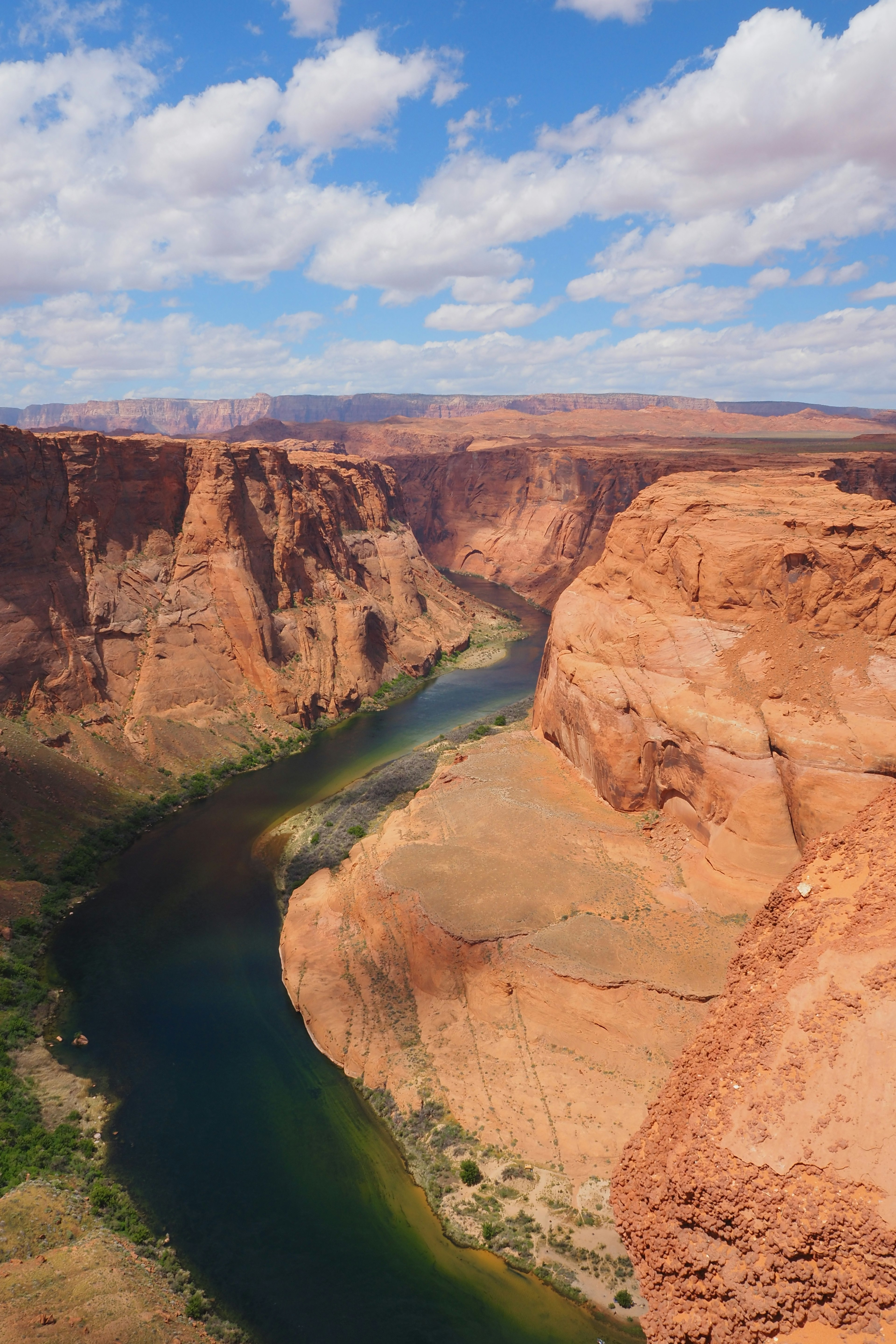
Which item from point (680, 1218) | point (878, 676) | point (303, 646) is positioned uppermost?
point (878, 676)

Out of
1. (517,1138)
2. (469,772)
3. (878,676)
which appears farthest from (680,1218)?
(469,772)

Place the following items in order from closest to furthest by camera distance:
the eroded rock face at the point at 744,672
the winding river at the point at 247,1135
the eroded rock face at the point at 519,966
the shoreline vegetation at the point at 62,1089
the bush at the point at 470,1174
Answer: the winding river at the point at 247,1135 < the shoreline vegetation at the point at 62,1089 < the bush at the point at 470,1174 < the eroded rock face at the point at 519,966 < the eroded rock face at the point at 744,672

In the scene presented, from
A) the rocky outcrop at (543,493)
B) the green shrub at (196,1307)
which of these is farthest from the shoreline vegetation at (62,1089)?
the rocky outcrop at (543,493)

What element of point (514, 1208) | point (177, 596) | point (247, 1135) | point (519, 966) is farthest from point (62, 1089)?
point (177, 596)

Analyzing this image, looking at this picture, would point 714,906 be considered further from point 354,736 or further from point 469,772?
point 354,736

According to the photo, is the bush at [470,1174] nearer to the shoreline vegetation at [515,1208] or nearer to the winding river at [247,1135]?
the shoreline vegetation at [515,1208]

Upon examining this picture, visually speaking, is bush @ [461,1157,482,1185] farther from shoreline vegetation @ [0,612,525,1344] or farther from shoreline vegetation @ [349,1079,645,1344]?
shoreline vegetation @ [0,612,525,1344]
